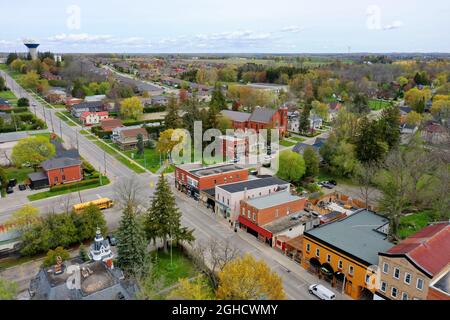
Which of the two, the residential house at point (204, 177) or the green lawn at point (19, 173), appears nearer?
the residential house at point (204, 177)

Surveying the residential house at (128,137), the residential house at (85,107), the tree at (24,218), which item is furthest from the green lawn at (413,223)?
the residential house at (85,107)

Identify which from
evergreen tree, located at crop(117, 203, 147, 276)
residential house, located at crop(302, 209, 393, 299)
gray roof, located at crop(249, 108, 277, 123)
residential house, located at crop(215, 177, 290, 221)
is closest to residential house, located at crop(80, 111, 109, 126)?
gray roof, located at crop(249, 108, 277, 123)

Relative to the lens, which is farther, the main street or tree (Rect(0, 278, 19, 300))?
the main street

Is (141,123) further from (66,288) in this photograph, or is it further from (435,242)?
(435,242)

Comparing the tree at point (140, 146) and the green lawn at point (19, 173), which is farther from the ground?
the tree at point (140, 146)

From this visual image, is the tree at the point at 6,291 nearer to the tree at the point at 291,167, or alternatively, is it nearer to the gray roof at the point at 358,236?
the gray roof at the point at 358,236

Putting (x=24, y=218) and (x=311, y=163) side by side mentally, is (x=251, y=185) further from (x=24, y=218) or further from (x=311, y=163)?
(x=24, y=218)

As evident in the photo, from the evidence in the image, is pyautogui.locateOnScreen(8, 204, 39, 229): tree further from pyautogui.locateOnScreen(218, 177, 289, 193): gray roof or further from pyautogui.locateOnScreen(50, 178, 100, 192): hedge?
pyautogui.locateOnScreen(218, 177, 289, 193): gray roof

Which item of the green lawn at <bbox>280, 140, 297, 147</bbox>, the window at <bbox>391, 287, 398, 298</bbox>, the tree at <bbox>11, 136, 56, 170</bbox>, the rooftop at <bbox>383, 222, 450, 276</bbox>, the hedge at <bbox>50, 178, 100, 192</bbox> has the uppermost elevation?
the tree at <bbox>11, 136, 56, 170</bbox>
